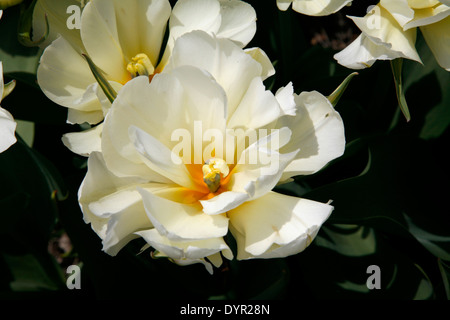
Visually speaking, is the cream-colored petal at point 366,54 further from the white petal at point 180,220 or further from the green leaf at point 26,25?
the green leaf at point 26,25

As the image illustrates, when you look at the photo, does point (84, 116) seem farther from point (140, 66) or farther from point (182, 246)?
point (182, 246)

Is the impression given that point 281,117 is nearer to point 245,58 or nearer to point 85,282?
point 245,58

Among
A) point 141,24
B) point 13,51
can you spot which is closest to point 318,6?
point 141,24

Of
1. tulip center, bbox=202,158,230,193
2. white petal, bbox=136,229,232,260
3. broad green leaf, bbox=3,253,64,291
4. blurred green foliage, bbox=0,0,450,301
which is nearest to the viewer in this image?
white petal, bbox=136,229,232,260

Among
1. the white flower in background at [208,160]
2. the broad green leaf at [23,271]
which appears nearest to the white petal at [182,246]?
the white flower in background at [208,160]

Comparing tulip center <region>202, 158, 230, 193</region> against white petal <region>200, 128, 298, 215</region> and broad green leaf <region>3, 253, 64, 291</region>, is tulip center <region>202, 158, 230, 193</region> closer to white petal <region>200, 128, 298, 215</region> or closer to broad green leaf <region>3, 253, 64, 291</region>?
white petal <region>200, 128, 298, 215</region>

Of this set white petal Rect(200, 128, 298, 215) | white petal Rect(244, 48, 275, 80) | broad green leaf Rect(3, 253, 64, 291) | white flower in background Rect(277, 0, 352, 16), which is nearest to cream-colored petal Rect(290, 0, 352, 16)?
white flower in background Rect(277, 0, 352, 16)
